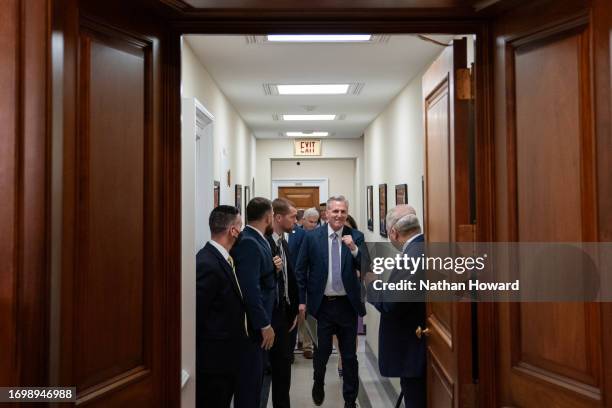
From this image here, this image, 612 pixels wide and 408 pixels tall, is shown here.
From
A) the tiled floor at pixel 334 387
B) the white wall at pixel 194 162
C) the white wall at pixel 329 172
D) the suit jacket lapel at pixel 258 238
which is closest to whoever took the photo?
the white wall at pixel 194 162

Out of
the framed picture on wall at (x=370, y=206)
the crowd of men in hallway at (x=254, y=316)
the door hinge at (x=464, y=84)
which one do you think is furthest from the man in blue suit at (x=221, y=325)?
the framed picture on wall at (x=370, y=206)

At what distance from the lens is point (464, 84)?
1.81 m

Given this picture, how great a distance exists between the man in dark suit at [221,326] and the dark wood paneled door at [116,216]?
89 cm

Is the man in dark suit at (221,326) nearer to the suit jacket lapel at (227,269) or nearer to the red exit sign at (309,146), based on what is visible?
the suit jacket lapel at (227,269)

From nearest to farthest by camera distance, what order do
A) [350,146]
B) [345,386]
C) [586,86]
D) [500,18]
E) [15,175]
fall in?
[15,175] < [586,86] < [500,18] < [345,386] < [350,146]

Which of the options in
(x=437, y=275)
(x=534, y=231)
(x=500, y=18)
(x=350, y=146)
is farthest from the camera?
(x=350, y=146)

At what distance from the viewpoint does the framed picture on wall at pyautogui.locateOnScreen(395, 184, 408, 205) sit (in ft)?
16.1

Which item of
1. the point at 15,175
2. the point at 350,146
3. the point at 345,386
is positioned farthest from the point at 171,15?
the point at 350,146

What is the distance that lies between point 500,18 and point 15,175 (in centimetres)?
145

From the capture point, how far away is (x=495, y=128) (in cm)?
172

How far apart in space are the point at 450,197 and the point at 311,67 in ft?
8.98

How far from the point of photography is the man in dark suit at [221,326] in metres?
2.66

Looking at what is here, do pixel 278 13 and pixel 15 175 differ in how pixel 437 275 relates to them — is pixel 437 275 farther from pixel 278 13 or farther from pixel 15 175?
pixel 15 175

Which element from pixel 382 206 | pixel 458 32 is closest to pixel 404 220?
pixel 458 32
